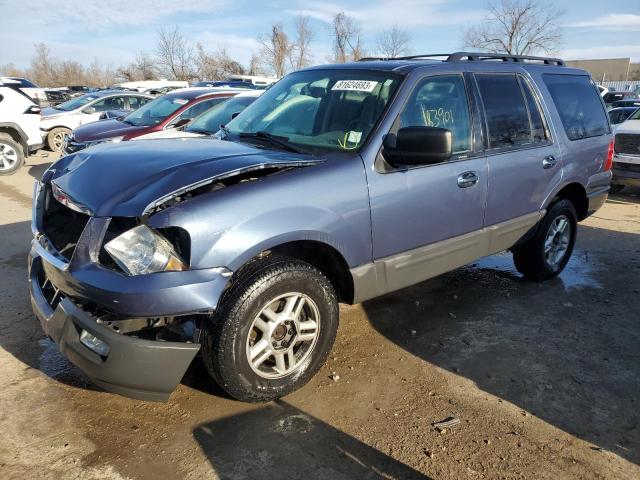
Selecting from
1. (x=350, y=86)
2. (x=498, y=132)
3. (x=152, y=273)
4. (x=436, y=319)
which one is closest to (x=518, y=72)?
(x=498, y=132)

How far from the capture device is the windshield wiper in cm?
327

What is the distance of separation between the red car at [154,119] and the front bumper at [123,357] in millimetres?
5754

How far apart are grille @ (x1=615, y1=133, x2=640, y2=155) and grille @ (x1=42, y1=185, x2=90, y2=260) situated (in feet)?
29.7

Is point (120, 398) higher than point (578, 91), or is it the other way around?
point (578, 91)

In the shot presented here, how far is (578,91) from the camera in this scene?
4.85 meters

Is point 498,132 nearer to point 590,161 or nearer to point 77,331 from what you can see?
point 590,161

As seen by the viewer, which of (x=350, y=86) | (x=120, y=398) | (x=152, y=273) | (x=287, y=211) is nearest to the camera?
(x=152, y=273)

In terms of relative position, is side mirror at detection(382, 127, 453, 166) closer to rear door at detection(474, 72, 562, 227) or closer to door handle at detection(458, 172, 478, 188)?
door handle at detection(458, 172, 478, 188)

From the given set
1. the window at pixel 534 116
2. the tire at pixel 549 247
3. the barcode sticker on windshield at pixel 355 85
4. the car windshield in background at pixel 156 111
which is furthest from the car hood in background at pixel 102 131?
the tire at pixel 549 247

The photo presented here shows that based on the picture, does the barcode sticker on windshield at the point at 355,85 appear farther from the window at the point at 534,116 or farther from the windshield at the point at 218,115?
the windshield at the point at 218,115

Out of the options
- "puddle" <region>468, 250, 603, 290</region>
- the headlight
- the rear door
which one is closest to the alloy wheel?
the headlight

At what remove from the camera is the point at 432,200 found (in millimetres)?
3395

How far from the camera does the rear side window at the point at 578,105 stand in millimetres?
4535

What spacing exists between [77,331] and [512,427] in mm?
2366
